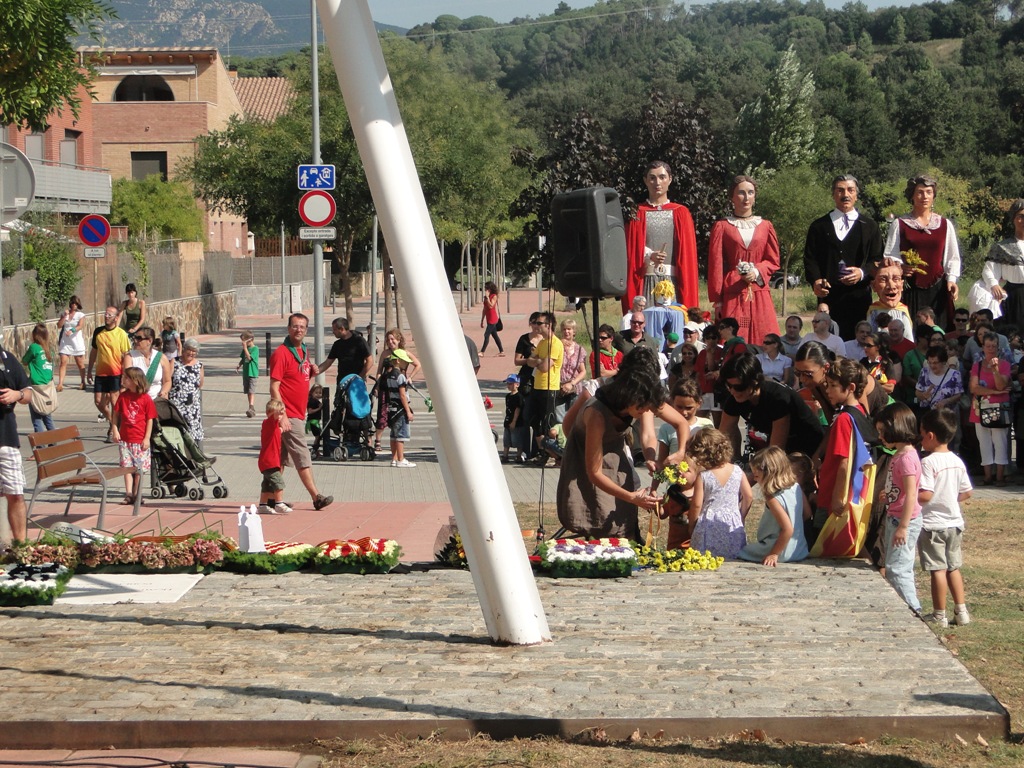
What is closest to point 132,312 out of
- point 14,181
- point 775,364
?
point 14,181

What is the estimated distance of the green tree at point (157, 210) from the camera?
55.1m

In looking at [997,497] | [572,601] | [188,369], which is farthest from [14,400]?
[997,497]

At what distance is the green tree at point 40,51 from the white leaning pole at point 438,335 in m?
17.1

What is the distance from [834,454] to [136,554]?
4.54 meters

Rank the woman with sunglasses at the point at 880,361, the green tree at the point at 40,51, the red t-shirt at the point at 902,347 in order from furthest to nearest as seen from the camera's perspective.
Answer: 1. the green tree at the point at 40,51
2. the red t-shirt at the point at 902,347
3. the woman with sunglasses at the point at 880,361

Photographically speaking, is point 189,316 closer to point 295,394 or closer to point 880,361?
point 295,394

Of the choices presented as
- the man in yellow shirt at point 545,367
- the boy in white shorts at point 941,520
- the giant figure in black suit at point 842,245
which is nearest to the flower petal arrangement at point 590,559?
the boy in white shorts at point 941,520

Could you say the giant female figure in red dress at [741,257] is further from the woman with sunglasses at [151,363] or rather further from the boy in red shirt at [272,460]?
the woman with sunglasses at [151,363]

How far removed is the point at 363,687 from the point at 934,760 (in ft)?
8.53

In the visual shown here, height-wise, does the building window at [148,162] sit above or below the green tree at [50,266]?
above

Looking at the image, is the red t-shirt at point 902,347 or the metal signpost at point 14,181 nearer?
the metal signpost at point 14,181

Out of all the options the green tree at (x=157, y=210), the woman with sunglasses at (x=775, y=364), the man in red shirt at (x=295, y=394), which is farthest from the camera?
the green tree at (x=157, y=210)

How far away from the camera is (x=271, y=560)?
29.7ft

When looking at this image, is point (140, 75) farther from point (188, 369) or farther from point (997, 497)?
point (997, 497)
